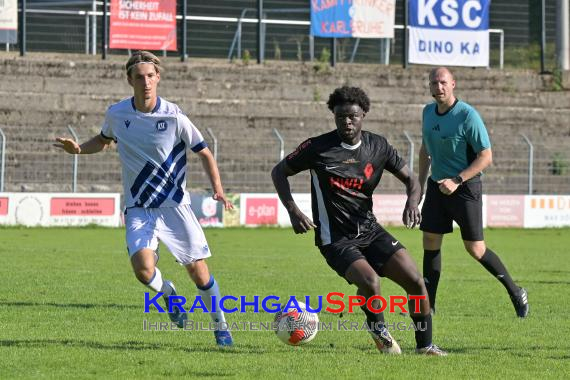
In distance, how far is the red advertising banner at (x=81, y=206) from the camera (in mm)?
25328

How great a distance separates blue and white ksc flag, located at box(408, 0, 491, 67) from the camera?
3306cm

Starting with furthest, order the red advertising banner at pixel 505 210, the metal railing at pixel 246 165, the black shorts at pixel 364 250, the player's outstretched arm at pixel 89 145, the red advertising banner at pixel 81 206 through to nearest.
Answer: the red advertising banner at pixel 505 210 → the metal railing at pixel 246 165 → the red advertising banner at pixel 81 206 → the player's outstretched arm at pixel 89 145 → the black shorts at pixel 364 250

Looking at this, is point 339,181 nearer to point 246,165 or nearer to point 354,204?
point 354,204

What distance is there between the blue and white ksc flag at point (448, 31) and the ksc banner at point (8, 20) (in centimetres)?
1091

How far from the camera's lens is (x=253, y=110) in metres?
31.9

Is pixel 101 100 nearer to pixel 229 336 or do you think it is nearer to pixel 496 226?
pixel 496 226

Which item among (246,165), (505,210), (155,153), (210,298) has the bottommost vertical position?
(210,298)

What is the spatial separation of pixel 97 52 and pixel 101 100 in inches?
106

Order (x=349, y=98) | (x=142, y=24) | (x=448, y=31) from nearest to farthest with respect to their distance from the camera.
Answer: (x=349, y=98) → (x=142, y=24) → (x=448, y=31)

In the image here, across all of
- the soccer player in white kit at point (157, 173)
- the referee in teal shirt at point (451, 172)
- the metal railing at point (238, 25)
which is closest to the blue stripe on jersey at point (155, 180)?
the soccer player in white kit at point (157, 173)

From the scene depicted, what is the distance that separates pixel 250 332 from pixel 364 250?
1589 millimetres

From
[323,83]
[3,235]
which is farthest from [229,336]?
[323,83]

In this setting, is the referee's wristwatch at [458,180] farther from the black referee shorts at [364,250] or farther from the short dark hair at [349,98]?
the short dark hair at [349,98]

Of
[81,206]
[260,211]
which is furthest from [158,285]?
[260,211]
